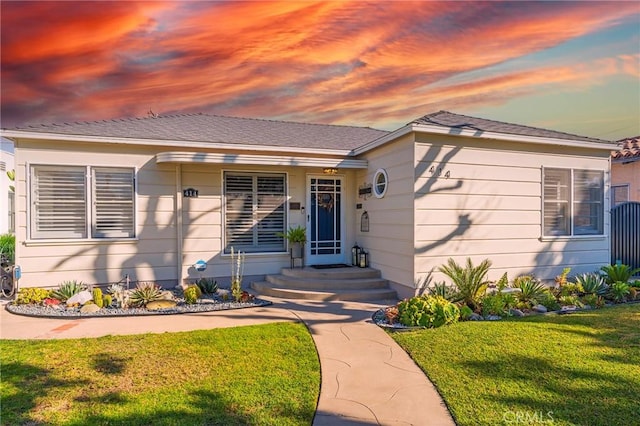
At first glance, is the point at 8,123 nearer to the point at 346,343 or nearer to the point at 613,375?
the point at 346,343

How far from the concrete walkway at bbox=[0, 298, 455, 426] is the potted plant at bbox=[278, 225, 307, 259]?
1.79 meters

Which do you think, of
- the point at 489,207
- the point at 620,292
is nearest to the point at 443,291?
the point at 489,207

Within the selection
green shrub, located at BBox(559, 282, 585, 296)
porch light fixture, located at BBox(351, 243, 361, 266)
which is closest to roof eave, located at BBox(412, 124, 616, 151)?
green shrub, located at BBox(559, 282, 585, 296)

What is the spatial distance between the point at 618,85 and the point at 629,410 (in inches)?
357

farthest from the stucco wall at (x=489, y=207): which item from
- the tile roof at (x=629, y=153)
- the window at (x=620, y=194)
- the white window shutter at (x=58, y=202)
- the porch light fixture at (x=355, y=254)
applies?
the white window shutter at (x=58, y=202)

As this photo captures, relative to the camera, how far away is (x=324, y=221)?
9477mm

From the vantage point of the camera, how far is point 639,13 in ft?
26.0

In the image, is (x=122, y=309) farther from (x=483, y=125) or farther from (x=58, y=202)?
(x=483, y=125)

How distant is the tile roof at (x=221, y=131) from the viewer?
808 centimetres

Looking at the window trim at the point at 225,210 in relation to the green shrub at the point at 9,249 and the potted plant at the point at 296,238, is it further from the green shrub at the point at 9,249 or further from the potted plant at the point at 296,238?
the green shrub at the point at 9,249

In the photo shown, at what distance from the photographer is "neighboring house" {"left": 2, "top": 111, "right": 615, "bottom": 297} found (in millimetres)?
7410

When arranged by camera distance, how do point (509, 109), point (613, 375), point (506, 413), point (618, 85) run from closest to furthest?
point (506, 413) → point (613, 375) → point (618, 85) → point (509, 109)

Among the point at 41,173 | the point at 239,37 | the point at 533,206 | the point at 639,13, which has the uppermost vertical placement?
the point at 639,13

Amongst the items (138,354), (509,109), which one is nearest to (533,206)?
(509,109)
